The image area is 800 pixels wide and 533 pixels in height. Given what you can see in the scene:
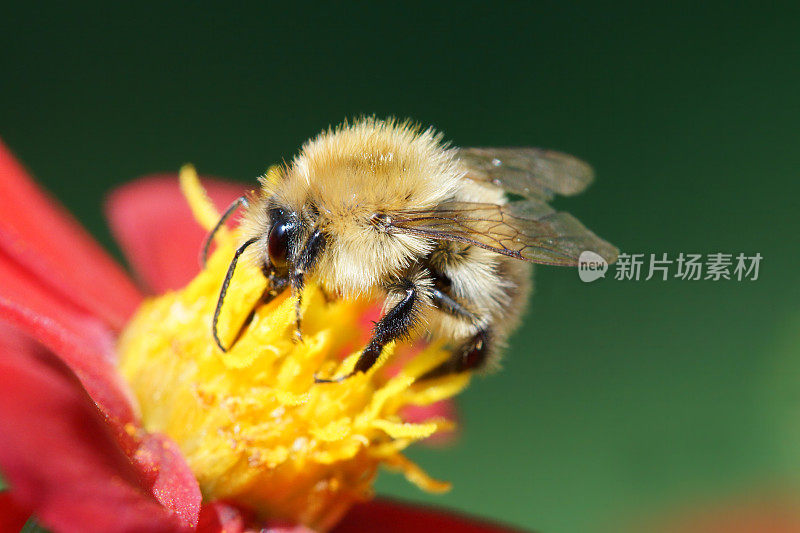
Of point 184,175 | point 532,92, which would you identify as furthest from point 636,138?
point 184,175

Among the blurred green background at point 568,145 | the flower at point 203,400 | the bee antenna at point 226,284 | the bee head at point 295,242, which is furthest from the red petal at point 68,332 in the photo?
the blurred green background at point 568,145

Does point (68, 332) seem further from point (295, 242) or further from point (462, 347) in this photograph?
point (462, 347)

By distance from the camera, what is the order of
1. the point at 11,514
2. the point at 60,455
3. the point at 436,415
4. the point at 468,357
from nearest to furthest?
the point at 60,455, the point at 11,514, the point at 468,357, the point at 436,415

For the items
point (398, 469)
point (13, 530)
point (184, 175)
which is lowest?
point (13, 530)

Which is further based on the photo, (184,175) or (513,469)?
(513,469)

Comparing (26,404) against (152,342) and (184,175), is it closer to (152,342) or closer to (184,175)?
(152,342)

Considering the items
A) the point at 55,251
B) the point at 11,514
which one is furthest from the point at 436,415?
the point at 11,514
